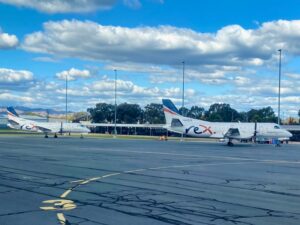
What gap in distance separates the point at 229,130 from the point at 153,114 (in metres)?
102

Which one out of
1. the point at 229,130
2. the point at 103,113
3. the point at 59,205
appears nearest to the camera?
the point at 59,205

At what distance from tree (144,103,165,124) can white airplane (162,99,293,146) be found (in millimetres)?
91862

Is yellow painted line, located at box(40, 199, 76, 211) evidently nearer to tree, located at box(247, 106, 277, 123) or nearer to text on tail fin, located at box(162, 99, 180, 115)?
text on tail fin, located at box(162, 99, 180, 115)

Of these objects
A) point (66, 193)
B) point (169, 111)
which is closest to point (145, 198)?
point (66, 193)

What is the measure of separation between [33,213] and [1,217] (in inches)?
27.8

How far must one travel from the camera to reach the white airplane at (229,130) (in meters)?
52.9

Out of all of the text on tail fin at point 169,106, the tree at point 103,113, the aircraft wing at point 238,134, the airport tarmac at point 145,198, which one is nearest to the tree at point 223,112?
the tree at point 103,113

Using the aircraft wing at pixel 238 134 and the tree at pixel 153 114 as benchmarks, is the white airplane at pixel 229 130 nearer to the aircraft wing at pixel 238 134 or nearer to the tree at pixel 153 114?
the aircraft wing at pixel 238 134

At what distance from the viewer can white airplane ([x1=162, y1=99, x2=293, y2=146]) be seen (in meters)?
52.9

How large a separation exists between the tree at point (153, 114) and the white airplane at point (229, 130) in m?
91.9

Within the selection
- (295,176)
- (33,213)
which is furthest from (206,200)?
(295,176)

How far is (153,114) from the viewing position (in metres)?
154

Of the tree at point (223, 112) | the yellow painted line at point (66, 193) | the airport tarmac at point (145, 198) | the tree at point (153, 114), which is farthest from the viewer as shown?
the tree at point (153, 114)

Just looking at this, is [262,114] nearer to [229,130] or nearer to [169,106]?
[169,106]
